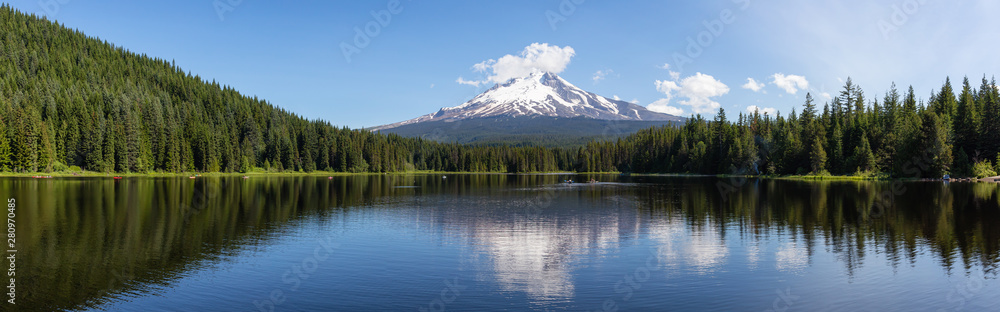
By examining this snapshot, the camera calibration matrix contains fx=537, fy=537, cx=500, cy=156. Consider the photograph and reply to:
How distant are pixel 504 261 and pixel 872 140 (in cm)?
14615

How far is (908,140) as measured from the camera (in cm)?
11775

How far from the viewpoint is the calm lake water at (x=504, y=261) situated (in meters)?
19.2

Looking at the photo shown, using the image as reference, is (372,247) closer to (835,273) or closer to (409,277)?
(409,277)

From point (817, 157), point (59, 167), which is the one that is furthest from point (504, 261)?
point (59, 167)

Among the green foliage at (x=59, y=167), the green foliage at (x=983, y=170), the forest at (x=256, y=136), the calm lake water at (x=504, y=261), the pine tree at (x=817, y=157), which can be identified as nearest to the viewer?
the calm lake water at (x=504, y=261)

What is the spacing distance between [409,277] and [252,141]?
192576 millimetres

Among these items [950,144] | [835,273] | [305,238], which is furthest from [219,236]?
[950,144]

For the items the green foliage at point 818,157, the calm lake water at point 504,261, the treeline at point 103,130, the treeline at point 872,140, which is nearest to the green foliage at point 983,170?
the treeline at point 872,140

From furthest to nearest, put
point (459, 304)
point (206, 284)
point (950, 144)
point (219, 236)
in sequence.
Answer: point (950, 144) < point (219, 236) < point (206, 284) < point (459, 304)

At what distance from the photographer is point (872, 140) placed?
137375mm

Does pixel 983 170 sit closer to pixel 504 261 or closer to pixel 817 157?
pixel 817 157

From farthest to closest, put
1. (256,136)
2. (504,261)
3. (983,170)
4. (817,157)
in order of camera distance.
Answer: (256,136) → (817,157) → (983,170) → (504,261)

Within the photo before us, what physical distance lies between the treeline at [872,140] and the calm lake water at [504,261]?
84892mm

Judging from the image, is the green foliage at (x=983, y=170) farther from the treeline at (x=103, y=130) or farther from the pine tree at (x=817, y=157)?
the treeline at (x=103, y=130)
